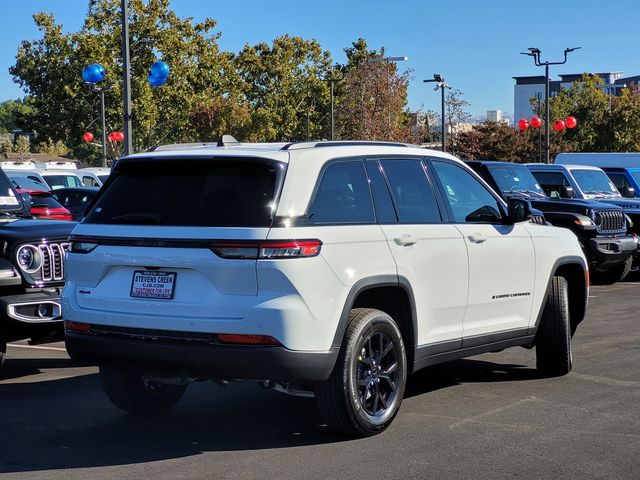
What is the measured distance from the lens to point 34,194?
59.7 feet

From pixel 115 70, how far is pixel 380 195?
4562 centimetres

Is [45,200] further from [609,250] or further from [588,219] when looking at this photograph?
A: [609,250]

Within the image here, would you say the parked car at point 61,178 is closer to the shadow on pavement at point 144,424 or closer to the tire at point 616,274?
the tire at point 616,274

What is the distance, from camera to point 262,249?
5.38 m

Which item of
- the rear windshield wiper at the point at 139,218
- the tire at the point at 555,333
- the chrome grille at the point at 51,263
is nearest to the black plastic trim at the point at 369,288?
the rear windshield wiper at the point at 139,218

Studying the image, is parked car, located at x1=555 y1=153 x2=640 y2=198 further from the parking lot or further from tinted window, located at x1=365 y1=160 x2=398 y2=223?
tinted window, located at x1=365 y1=160 x2=398 y2=223

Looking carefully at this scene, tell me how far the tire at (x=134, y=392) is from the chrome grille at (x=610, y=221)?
1057 cm

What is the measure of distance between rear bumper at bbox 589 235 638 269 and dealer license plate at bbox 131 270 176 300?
11209 millimetres

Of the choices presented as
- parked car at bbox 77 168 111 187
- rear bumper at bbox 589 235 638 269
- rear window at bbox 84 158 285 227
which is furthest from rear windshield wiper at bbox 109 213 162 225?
parked car at bbox 77 168 111 187

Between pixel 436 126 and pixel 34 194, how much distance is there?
57.1m

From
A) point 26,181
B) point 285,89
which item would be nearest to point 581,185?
point 26,181

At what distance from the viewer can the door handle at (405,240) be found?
20.5 ft

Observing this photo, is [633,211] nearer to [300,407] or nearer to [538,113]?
[300,407]

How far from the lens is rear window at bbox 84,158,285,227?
5586mm
